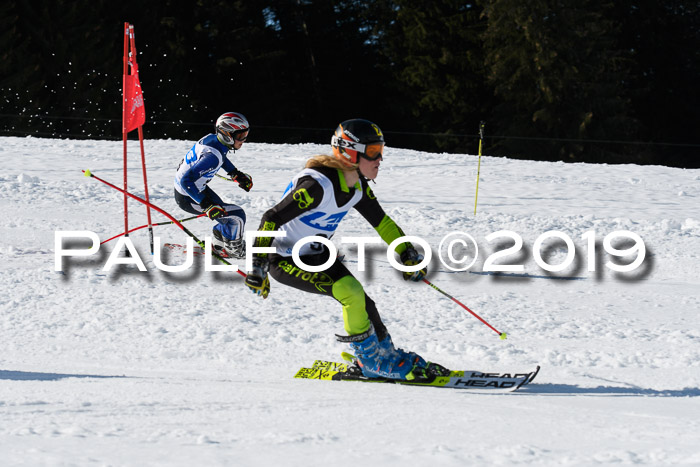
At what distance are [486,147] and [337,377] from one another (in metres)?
25.4

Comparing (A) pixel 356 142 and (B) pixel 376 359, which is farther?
(B) pixel 376 359

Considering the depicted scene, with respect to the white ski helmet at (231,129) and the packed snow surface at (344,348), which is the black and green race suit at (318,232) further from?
the white ski helmet at (231,129)

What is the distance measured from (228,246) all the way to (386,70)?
2508 centimetres

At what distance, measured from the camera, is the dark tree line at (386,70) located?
27.0 meters

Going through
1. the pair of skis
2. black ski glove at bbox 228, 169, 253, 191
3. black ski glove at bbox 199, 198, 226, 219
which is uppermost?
black ski glove at bbox 228, 169, 253, 191

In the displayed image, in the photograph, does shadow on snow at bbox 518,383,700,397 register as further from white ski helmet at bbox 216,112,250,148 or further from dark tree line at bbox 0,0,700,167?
dark tree line at bbox 0,0,700,167

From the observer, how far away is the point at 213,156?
790cm

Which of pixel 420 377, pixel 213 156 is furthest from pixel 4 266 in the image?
pixel 420 377

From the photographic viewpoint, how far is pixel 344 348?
19.3 ft

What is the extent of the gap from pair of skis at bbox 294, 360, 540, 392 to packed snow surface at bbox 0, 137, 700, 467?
101 mm

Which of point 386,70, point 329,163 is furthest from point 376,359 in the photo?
point 386,70

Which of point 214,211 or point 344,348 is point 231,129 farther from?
point 344,348

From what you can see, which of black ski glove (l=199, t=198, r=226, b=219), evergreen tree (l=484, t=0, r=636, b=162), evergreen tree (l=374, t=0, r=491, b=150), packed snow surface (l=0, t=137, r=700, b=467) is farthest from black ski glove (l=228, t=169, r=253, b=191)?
evergreen tree (l=374, t=0, r=491, b=150)

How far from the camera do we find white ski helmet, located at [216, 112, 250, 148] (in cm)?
790
